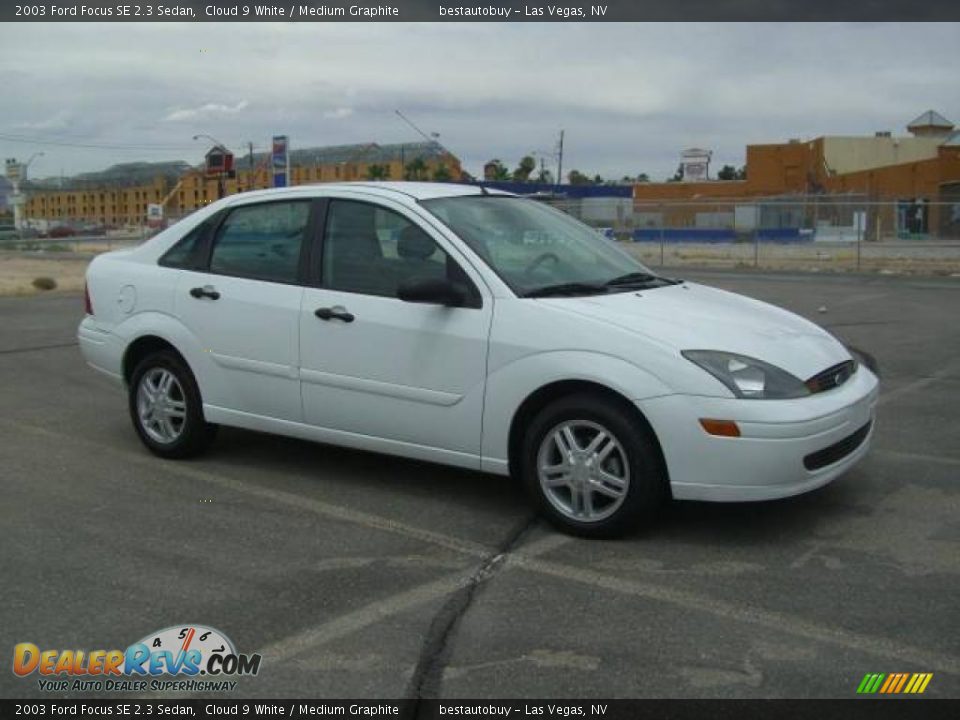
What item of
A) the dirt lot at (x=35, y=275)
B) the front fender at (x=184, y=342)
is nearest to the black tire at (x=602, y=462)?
the front fender at (x=184, y=342)

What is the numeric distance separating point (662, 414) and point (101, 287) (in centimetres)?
395

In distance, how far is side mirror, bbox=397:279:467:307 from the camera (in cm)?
495

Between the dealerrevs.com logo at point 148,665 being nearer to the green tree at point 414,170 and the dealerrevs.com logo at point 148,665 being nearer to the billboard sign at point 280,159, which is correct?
the green tree at point 414,170

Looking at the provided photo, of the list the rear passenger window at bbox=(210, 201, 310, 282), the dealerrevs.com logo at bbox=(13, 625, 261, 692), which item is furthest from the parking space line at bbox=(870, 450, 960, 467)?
the dealerrevs.com logo at bbox=(13, 625, 261, 692)

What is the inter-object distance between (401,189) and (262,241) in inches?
35.0

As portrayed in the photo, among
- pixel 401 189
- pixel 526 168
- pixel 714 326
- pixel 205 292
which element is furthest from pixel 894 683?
pixel 526 168

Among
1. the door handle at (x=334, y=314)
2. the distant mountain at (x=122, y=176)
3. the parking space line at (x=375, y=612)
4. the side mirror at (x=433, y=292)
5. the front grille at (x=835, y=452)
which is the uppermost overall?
the distant mountain at (x=122, y=176)

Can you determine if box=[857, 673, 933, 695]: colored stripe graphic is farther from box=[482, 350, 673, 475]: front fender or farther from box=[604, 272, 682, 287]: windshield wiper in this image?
box=[604, 272, 682, 287]: windshield wiper

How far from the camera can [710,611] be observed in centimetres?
392

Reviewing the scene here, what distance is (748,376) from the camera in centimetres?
449

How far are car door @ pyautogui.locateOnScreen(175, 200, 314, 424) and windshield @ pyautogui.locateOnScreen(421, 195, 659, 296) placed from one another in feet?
3.03

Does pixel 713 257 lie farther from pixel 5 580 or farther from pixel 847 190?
pixel 5 580

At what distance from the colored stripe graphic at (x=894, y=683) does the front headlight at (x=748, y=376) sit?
138cm

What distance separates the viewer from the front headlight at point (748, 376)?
14.6 ft
